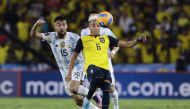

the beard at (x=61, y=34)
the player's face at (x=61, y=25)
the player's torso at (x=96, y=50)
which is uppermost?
the player's face at (x=61, y=25)

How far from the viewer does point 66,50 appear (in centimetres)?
1658

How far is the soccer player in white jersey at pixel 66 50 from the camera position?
640 inches

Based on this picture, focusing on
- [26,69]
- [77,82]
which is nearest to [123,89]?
[26,69]

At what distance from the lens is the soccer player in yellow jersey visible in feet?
47.8

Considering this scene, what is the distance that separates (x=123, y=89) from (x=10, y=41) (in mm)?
4871

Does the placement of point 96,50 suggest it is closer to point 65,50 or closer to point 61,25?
point 61,25

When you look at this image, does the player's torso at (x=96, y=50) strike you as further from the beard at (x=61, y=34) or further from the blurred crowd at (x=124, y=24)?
the blurred crowd at (x=124, y=24)

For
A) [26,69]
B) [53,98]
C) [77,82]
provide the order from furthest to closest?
[26,69], [53,98], [77,82]

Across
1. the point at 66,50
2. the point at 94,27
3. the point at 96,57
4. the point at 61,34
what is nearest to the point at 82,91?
the point at 66,50

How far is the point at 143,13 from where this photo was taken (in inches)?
1164

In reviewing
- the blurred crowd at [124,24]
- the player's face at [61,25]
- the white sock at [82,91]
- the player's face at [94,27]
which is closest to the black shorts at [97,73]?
the player's face at [94,27]

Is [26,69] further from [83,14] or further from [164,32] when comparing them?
[164,32]

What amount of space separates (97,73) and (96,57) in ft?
1.26

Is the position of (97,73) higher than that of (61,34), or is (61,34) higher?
(61,34)
